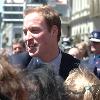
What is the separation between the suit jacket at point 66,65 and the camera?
3188 millimetres

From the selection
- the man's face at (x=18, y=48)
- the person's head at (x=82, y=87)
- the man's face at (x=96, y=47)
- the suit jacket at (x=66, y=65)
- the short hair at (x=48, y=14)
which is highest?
the short hair at (x=48, y=14)

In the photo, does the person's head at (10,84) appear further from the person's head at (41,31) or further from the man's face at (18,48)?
the man's face at (18,48)

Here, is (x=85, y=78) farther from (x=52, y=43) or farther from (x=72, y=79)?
(x=52, y=43)

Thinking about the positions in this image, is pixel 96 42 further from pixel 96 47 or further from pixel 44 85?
pixel 44 85

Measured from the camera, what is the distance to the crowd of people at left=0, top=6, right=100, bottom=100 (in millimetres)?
1950

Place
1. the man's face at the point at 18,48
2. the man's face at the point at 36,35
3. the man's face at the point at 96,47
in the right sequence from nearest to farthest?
the man's face at the point at 36,35 < the man's face at the point at 96,47 < the man's face at the point at 18,48

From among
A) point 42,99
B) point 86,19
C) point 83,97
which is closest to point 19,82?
point 42,99

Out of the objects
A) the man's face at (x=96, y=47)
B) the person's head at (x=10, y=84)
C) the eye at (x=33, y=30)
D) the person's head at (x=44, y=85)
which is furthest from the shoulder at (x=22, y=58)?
→ the man's face at (x=96, y=47)

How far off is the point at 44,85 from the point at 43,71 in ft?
0.27

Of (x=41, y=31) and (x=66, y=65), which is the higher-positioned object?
(x=41, y=31)

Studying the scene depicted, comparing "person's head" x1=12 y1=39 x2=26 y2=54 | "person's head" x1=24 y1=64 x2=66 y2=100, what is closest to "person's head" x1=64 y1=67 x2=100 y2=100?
"person's head" x1=24 y1=64 x2=66 y2=100

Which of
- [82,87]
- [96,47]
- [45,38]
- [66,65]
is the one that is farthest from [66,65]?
[96,47]

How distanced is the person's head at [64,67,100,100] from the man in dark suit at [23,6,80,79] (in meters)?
0.39

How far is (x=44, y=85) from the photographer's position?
7.26ft
